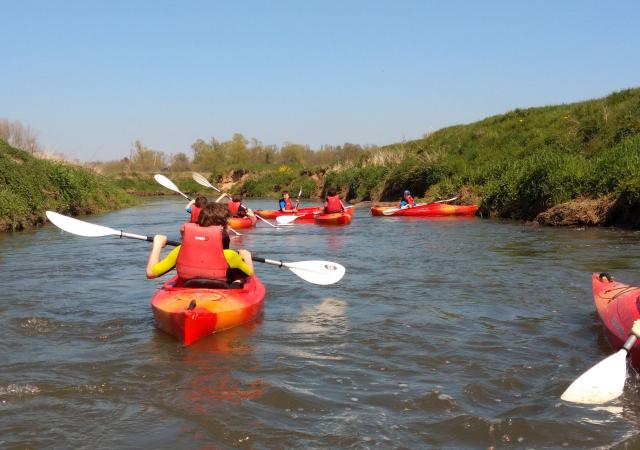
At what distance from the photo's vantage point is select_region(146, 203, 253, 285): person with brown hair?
494 centimetres

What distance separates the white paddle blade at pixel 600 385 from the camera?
11.2ft

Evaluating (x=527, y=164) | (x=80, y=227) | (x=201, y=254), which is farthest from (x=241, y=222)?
(x=201, y=254)

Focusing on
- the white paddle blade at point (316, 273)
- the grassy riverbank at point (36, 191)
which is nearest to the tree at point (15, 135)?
the grassy riverbank at point (36, 191)

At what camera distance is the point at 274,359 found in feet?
14.6

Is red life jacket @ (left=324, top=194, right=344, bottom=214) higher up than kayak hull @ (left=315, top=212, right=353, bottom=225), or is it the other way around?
red life jacket @ (left=324, top=194, right=344, bottom=214)

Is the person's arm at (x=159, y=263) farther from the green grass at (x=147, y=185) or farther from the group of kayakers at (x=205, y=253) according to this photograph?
the green grass at (x=147, y=185)

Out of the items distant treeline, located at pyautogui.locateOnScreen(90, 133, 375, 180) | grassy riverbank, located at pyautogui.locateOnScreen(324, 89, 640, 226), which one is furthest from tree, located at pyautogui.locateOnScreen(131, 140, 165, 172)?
grassy riverbank, located at pyautogui.locateOnScreen(324, 89, 640, 226)

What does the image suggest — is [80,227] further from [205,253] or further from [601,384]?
[601,384]

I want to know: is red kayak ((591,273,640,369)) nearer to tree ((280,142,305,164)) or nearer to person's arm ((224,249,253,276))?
person's arm ((224,249,253,276))

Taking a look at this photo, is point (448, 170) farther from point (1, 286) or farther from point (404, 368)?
point (404, 368)

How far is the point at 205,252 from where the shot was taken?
5008mm

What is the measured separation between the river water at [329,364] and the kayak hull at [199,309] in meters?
0.10

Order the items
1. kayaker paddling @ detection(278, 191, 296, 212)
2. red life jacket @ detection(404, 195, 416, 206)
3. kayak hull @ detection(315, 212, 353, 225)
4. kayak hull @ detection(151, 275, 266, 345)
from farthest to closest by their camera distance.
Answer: red life jacket @ detection(404, 195, 416, 206)
kayaker paddling @ detection(278, 191, 296, 212)
kayak hull @ detection(315, 212, 353, 225)
kayak hull @ detection(151, 275, 266, 345)

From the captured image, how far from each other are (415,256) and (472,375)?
531 cm
